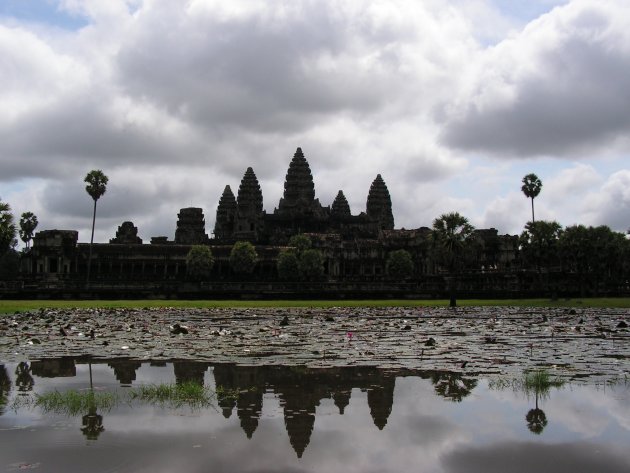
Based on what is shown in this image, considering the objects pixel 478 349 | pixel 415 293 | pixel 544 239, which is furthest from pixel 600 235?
pixel 478 349

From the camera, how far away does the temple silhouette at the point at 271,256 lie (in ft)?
252

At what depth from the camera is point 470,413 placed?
1009 cm

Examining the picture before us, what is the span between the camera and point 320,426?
9.37m

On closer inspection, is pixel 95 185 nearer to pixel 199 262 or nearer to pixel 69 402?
pixel 199 262

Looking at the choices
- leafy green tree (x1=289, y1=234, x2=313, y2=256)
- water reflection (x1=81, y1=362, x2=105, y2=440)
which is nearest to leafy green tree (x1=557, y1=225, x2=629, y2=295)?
leafy green tree (x1=289, y1=234, x2=313, y2=256)

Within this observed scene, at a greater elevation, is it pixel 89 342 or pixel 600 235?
pixel 600 235

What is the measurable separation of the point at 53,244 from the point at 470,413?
5036 inches

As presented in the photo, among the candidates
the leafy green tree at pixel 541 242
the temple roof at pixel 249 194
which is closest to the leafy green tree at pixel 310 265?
the leafy green tree at pixel 541 242

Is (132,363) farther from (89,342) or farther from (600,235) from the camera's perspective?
(600,235)

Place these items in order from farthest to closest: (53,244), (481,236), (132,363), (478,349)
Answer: (481,236)
(53,244)
(478,349)
(132,363)

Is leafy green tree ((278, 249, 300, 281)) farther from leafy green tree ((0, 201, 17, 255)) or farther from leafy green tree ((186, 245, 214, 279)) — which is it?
leafy green tree ((0, 201, 17, 255))

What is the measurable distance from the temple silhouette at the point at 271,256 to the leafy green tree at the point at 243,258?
2230 mm

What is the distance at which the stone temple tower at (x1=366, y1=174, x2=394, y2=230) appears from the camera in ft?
634

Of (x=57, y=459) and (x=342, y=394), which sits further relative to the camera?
(x=342, y=394)
